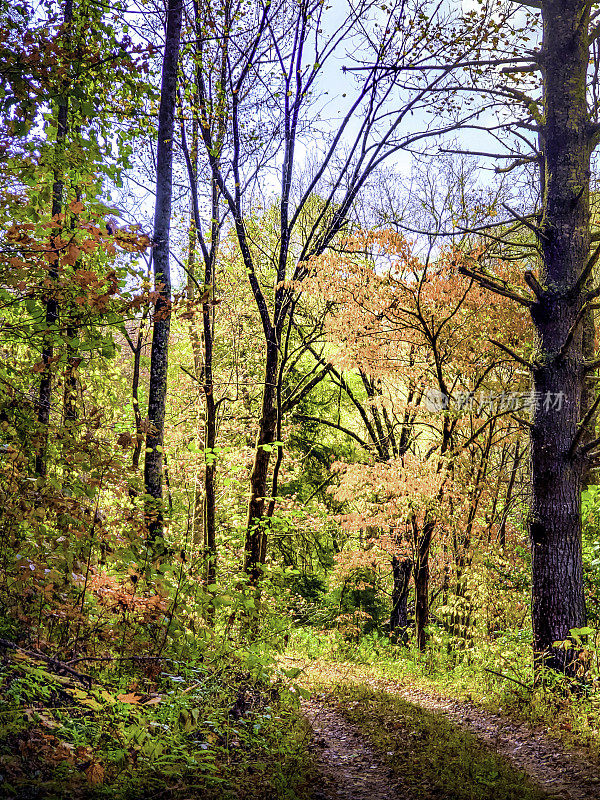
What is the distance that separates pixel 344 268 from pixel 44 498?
357 inches

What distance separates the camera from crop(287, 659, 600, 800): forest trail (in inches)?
173

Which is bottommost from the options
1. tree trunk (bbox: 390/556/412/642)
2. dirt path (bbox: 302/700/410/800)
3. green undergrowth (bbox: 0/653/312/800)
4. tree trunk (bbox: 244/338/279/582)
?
tree trunk (bbox: 390/556/412/642)

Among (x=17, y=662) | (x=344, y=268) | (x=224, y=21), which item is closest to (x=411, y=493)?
(x=344, y=268)

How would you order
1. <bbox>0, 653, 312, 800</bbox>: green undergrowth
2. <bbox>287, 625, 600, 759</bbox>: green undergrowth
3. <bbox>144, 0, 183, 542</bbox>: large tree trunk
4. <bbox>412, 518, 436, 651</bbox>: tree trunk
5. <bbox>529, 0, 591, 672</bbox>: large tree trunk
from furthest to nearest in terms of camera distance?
<bbox>412, 518, 436, 651</bbox>: tree trunk → <bbox>529, 0, 591, 672</bbox>: large tree trunk → <bbox>144, 0, 183, 542</bbox>: large tree trunk → <bbox>287, 625, 600, 759</bbox>: green undergrowth → <bbox>0, 653, 312, 800</bbox>: green undergrowth

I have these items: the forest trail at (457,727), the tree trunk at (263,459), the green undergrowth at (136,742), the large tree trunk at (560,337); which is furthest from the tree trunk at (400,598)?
the green undergrowth at (136,742)

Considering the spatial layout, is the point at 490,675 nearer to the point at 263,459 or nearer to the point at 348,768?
the point at 348,768

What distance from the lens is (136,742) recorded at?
344 cm

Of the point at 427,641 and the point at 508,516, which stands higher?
the point at 508,516

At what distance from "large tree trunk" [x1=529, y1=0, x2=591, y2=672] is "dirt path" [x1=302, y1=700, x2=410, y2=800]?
8.26 ft

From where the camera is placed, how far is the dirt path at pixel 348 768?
4.35 m

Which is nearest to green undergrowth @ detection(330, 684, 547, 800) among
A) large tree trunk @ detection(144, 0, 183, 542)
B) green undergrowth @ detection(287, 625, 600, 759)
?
green undergrowth @ detection(287, 625, 600, 759)

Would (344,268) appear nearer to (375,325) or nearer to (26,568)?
(375,325)

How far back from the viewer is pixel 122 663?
5.02 metres

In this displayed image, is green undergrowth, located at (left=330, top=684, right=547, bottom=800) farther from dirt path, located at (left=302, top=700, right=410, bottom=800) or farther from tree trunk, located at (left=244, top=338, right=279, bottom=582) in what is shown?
tree trunk, located at (left=244, top=338, right=279, bottom=582)
